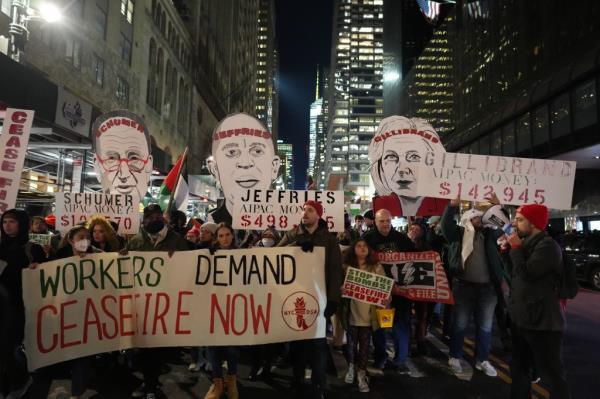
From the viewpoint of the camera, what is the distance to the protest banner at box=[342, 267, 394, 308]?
5.33m

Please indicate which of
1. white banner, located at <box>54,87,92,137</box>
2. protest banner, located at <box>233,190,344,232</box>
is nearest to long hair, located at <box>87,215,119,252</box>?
protest banner, located at <box>233,190,344,232</box>

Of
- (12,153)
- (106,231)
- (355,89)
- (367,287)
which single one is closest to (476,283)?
(367,287)

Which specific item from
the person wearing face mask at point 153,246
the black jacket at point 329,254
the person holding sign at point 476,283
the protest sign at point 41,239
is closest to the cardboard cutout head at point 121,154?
the protest sign at point 41,239

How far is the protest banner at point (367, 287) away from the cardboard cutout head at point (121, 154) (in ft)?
18.6

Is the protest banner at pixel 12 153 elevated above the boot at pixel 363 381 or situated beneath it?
elevated above

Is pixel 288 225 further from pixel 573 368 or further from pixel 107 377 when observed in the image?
pixel 573 368

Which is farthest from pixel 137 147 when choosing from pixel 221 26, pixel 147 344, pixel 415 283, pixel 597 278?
pixel 221 26

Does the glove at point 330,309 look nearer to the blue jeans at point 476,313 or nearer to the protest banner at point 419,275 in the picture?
the protest banner at point 419,275

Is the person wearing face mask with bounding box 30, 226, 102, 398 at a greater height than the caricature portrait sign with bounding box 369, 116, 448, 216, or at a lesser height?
lesser

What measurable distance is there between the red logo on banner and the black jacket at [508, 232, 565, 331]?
1982mm

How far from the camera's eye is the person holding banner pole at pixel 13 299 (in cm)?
431

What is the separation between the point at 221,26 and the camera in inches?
2297

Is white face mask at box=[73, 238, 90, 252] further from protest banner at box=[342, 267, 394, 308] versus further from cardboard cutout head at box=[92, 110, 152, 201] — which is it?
cardboard cutout head at box=[92, 110, 152, 201]

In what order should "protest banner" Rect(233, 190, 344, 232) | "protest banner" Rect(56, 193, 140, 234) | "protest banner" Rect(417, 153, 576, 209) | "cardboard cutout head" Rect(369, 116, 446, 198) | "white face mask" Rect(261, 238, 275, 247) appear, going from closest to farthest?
"protest banner" Rect(417, 153, 576, 209), "white face mask" Rect(261, 238, 275, 247), "protest banner" Rect(233, 190, 344, 232), "protest banner" Rect(56, 193, 140, 234), "cardboard cutout head" Rect(369, 116, 446, 198)
